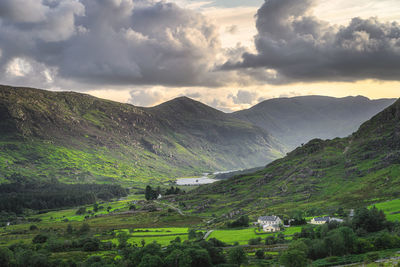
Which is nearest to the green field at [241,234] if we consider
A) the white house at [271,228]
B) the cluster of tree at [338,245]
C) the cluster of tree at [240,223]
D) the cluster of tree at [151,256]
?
the white house at [271,228]

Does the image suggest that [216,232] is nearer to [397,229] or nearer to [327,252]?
[327,252]

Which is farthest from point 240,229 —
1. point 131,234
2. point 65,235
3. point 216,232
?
point 65,235

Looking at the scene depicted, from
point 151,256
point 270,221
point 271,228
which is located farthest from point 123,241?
point 270,221

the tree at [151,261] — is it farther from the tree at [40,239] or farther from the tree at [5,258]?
the tree at [40,239]

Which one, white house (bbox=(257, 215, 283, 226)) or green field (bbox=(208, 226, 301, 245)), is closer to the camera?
green field (bbox=(208, 226, 301, 245))

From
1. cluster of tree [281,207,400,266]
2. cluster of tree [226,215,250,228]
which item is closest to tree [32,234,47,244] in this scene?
cluster of tree [226,215,250,228]

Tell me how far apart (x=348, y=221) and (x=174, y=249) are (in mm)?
62021

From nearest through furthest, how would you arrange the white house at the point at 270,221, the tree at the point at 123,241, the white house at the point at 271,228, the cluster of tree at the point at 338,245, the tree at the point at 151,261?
the cluster of tree at the point at 338,245 < the tree at the point at 151,261 < the tree at the point at 123,241 < the white house at the point at 271,228 < the white house at the point at 270,221

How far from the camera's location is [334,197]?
192 meters

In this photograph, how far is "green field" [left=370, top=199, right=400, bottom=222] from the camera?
4963 inches

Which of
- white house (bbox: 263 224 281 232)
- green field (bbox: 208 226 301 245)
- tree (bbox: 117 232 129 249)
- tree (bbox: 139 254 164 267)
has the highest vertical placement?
tree (bbox: 139 254 164 267)

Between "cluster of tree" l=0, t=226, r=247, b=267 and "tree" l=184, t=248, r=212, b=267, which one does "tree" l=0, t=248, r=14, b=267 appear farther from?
"tree" l=184, t=248, r=212, b=267

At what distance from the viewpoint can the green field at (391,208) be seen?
126 meters

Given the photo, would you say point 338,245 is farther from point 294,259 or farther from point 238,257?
point 238,257
